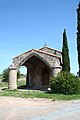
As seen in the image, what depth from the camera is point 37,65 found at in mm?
39656

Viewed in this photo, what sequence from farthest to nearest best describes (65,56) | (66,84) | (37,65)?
1. (37,65)
2. (65,56)
3. (66,84)

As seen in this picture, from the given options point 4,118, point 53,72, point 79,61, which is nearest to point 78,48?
point 79,61

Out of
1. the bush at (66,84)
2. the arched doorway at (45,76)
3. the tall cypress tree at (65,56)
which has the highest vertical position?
the tall cypress tree at (65,56)

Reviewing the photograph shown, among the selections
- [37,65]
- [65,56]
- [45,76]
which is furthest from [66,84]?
[37,65]

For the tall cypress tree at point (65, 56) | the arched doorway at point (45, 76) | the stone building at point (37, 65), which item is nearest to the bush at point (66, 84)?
the stone building at point (37, 65)

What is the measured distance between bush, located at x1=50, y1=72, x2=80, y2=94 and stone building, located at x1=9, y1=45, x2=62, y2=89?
4283 mm

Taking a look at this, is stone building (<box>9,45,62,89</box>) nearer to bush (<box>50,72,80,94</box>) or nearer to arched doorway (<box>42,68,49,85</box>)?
arched doorway (<box>42,68,49,85</box>)

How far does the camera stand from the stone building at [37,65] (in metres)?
33.3

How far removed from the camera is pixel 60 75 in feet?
93.9

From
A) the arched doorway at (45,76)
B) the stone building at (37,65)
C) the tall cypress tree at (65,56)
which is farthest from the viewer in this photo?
the arched doorway at (45,76)

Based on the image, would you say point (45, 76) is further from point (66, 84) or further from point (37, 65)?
point (66, 84)

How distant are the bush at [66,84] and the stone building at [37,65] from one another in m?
4.28

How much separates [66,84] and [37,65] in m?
12.7

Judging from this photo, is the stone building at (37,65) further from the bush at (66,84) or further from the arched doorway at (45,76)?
the bush at (66,84)
